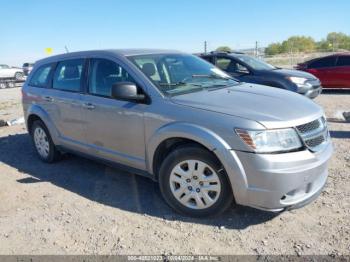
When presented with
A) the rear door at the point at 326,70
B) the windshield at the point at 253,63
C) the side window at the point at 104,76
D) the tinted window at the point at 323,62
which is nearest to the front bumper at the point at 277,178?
the side window at the point at 104,76

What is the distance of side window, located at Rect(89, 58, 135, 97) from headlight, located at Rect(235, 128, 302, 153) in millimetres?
1682

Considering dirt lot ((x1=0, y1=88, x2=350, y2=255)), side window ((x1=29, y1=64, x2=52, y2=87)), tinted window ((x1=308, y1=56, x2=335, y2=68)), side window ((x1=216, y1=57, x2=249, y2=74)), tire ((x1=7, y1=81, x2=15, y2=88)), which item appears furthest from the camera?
tire ((x1=7, y1=81, x2=15, y2=88))

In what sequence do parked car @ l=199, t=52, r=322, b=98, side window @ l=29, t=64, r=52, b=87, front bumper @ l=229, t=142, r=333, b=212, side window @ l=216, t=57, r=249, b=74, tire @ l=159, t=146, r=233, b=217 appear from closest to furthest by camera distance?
front bumper @ l=229, t=142, r=333, b=212
tire @ l=159, t=146, r=233, b=217
side window @ l=29, t=64, r=52, b=87
parked car @ l=199, t=52, r=322, b=98
side window @ l=216, t=57, r=249, b=74

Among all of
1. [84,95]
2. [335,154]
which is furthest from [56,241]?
[335,154]

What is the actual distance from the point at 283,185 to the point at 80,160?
3.70 meters

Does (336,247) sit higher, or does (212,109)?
(212,109)

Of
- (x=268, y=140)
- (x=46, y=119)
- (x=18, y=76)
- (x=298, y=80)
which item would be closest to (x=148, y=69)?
(x=268, y=140)

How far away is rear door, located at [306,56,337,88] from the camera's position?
512 inches

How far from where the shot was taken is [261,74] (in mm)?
9227

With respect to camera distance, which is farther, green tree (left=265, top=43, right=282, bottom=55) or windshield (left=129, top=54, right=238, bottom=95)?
green tree (left=265, top=43, right=282, bottom=55)

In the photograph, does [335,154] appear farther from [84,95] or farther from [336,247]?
[84,95]

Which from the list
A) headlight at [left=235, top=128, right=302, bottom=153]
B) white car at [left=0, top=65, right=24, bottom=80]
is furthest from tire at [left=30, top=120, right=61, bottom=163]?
white car at [left=0, top=65, right=24, bottom=80]

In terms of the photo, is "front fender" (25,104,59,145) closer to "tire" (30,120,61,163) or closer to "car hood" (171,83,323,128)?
"tire" (30,120,61,163)

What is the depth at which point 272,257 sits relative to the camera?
3000mm
